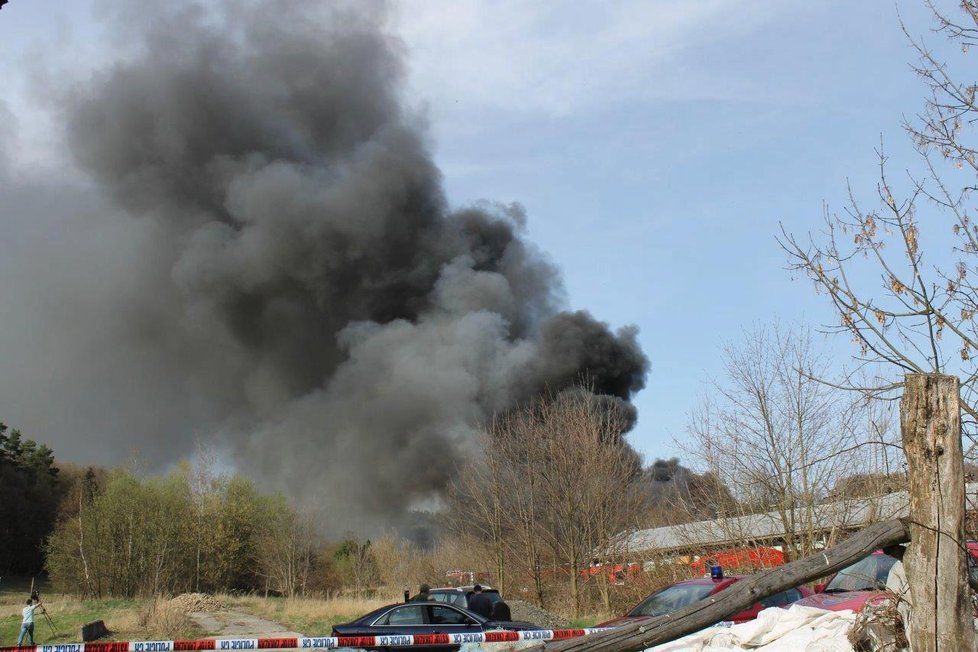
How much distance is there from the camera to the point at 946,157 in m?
5.18

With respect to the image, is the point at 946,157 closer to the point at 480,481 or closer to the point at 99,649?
the point at 99,649

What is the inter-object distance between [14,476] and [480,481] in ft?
133

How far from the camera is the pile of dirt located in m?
19.0

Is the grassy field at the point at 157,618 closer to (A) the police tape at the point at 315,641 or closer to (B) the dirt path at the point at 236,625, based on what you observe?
(B) the dirt path at the point at 236,625

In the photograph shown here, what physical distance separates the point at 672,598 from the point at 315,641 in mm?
A: 4295

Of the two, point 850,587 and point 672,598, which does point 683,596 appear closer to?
point 672,598

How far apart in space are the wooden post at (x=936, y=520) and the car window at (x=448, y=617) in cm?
872

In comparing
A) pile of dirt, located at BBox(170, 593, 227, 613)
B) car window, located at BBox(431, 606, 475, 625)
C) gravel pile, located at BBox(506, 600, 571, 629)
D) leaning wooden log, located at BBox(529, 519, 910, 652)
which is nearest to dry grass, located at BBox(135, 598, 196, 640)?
pile of dirt, located at BBox(170, 593, 227, 613)

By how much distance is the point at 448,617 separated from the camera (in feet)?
36.5

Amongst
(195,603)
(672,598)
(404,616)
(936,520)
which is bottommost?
(195,603)

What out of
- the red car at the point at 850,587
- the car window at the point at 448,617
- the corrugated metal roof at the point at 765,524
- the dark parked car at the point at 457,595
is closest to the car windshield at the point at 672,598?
the red car at the point at 850,587

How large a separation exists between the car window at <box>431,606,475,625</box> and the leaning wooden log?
8.63m

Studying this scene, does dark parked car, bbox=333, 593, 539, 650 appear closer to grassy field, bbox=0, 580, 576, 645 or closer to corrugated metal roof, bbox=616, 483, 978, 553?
corrugated metal roof, bbox=616, 483, 978, 553

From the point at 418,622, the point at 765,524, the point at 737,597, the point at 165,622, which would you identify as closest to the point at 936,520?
the point at 737,597
